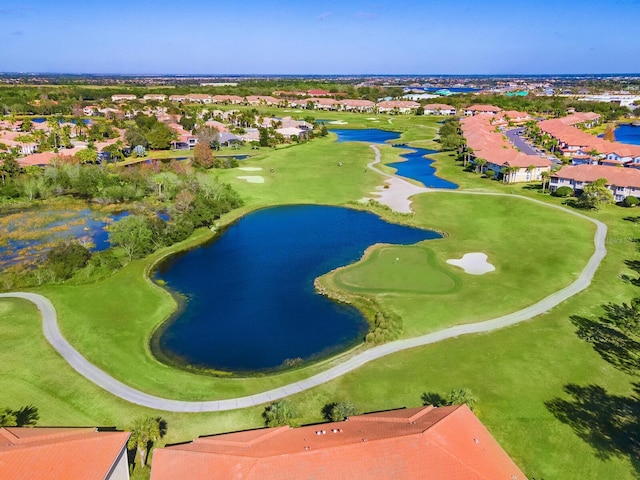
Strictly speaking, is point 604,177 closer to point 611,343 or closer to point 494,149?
point 494,149

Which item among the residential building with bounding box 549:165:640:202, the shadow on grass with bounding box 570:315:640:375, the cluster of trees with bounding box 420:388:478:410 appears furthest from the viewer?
the residential building with bounding box 549:165:640:202

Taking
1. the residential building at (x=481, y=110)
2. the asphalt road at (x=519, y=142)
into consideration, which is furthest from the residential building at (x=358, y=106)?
the asphalt road at (x=519, y=142)

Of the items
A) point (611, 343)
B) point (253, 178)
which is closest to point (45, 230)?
point (253, 178)

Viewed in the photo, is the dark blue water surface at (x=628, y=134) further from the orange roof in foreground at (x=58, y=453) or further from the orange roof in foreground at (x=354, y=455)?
the orange roof in foreground at (x=58, y=453)

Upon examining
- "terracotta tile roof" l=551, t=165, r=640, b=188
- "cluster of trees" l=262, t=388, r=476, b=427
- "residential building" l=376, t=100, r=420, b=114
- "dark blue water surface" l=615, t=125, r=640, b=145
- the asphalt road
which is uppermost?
"residential building" l=376, t=100, r=420, b=114

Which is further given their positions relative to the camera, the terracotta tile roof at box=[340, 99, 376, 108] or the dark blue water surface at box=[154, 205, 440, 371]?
the terracotta tile roof at box=[340, 99, 376, 108]

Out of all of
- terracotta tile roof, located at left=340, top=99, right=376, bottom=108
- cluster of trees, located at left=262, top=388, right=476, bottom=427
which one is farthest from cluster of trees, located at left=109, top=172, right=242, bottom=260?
terracotta tile roof, located at left=340, top=99, right=376, bottom=108

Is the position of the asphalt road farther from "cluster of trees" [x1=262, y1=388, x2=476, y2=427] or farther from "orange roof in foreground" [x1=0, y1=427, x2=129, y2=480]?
"orange roof in foreground" [x1=0, y1=427, x2=129, y2=480]

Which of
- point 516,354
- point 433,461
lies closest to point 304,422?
point 433,461
